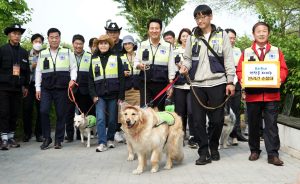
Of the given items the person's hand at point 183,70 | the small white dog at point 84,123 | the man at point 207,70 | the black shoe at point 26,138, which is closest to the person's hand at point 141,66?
the man at point 207,70

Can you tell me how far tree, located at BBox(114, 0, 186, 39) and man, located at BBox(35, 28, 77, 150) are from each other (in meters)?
36.2

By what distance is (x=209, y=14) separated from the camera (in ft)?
24.5

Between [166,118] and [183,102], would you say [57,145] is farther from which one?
[166,118]

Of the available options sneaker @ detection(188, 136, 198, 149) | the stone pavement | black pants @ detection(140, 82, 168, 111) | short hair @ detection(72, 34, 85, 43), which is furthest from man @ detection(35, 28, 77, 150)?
sneaker @ detection(188, 136, 198, 149)

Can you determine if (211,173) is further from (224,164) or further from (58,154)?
(58,154)

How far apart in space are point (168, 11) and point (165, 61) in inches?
1528

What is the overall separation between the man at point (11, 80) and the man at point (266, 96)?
4835 mm

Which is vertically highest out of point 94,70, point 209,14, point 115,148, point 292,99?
point 209,14

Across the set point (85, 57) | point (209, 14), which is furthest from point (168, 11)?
point (209, 14)

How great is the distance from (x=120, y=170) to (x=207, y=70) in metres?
2.12

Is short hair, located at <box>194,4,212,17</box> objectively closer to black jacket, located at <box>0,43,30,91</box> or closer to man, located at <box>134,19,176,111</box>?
man, located at <box>134,19,176,111</box>

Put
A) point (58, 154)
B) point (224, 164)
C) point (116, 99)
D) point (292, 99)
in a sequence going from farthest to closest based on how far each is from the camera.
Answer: point (292, 99) < point (116, 99) < point (58, 154) < point (224, 164)

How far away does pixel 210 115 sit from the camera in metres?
7.77

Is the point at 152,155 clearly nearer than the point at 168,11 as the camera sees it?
Yes
